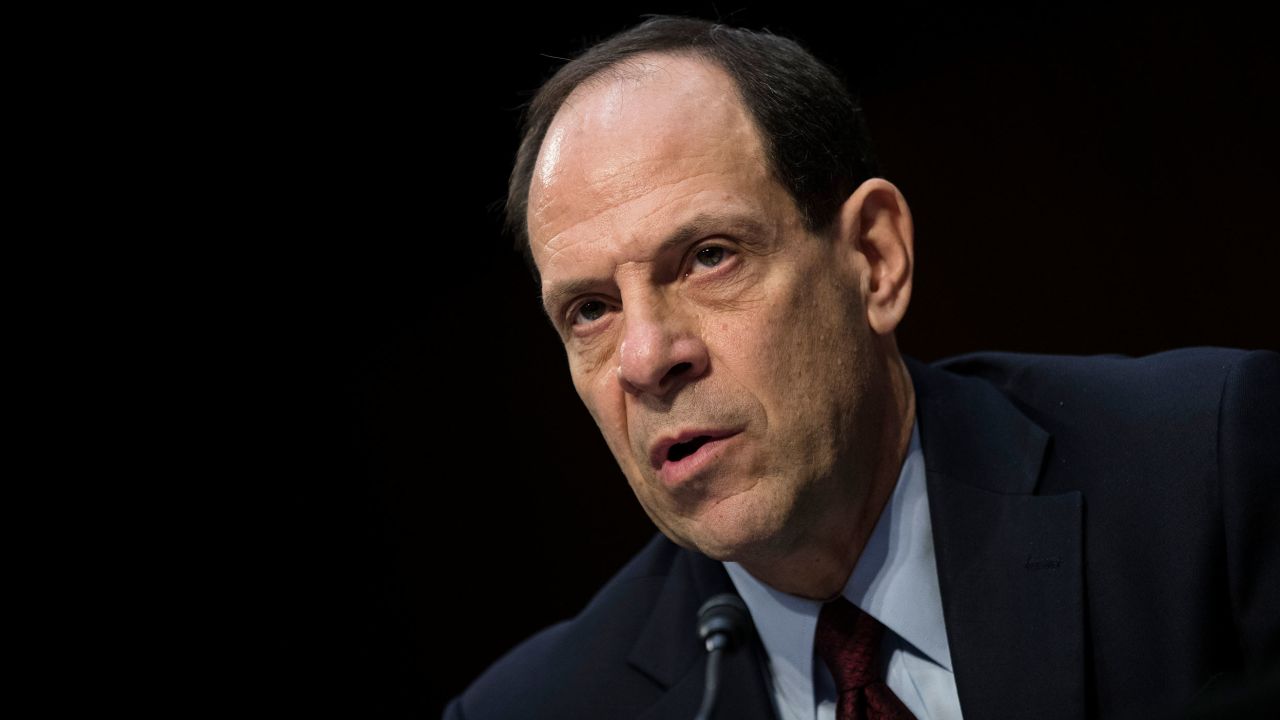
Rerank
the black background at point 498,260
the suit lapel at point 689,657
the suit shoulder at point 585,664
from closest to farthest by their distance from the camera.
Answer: the suit lapel at point 689,657, the suit shoulder at point 585,664, the black background at point 498,260

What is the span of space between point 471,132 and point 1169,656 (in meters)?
2.43

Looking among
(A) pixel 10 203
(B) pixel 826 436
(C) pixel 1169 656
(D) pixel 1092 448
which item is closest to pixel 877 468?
(B) pixel 826 436

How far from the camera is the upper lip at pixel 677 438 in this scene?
179cm

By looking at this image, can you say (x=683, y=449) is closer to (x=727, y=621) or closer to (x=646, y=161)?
(x=727, y=621)

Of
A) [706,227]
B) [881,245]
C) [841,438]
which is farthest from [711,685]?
[881,245]

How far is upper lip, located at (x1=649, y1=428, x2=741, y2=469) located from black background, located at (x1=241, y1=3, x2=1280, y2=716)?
4.95ft

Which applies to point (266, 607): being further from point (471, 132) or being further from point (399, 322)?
point (471, 132)

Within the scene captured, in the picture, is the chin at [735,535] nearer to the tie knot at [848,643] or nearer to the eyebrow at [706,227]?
the tie knot at [848,643]

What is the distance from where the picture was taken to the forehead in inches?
72.7

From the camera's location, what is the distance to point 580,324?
200 centimetres

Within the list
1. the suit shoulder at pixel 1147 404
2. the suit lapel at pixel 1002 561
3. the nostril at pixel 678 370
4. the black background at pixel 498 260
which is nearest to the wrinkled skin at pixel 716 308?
the nostril at pixel 678 370

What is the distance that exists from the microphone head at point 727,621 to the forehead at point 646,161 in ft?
1.94

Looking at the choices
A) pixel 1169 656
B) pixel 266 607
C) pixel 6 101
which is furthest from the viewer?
pixel 266 607

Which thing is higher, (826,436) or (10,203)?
(10,203)
